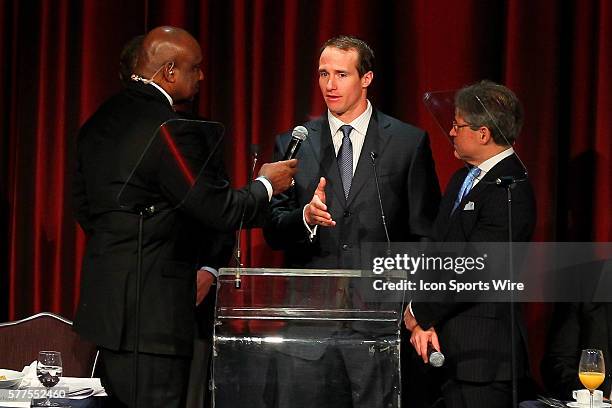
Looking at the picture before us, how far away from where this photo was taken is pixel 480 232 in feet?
10.5

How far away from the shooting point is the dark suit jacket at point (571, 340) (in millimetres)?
3564

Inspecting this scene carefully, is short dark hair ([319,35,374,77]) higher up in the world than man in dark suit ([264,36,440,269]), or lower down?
higher up

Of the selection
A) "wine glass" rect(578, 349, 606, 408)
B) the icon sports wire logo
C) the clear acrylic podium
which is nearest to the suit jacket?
the clear acrylic podium

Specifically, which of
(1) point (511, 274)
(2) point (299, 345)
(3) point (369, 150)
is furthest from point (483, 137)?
(2) point (299, 345)

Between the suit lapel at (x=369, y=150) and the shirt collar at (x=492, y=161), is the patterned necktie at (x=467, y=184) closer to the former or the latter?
the shirt collar at (x=492, y=161)

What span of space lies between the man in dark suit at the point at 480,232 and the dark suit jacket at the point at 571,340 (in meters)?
0.52

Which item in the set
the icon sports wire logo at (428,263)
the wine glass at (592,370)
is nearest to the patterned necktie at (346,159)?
the icon sports wire logo at (428,263)

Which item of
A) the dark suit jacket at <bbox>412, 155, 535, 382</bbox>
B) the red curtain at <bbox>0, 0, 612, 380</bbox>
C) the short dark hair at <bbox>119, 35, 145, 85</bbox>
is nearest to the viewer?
the dark suit jacket at <bbox>412, 155, 535, 382</bbox>

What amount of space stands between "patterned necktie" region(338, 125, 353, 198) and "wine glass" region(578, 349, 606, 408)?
1004 millimetres

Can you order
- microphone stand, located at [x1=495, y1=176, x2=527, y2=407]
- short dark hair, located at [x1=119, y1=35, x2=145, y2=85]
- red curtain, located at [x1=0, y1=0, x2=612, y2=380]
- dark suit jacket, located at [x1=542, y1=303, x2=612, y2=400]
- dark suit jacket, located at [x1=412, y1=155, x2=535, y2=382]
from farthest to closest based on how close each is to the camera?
1. red curtain, located at [x1=0, y1=0, x2=612, y2=380]
2. short dark hair, located at [x1=119, y1=35, x2=145, y2=85]
3. dark suit jacket, located at [x1=542, y1=303, x2=612, y2=400]
4. dark suit jacket, located at [x1=412, y1=155, x2=535, y2=382]
5. microphone stand, located at [x1=495, y1=176, x2=527, y2=407]

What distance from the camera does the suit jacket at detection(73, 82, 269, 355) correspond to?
282 centimetres

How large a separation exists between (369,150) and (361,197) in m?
0.18

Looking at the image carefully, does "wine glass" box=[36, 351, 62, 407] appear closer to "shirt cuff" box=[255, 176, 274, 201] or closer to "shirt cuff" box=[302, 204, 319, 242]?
"shirt cuff" box=[255, 176, 274, 201]

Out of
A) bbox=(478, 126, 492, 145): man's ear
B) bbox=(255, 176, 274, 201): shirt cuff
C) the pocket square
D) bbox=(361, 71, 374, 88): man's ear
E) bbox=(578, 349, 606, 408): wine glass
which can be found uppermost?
bbox=(361, 71, 374, 88): man's ear
